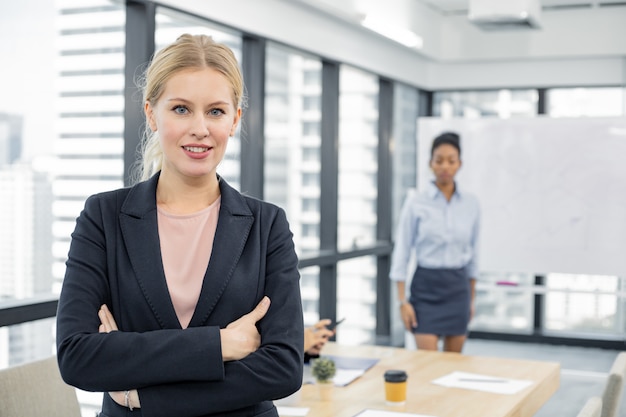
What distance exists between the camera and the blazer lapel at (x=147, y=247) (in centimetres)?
157

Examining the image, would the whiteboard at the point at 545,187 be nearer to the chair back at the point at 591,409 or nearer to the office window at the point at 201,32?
the office window at the point at 201,32

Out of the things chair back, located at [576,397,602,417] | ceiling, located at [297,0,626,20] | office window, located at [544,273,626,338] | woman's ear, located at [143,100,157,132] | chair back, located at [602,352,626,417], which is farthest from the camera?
office window, located at [544,273,626,338]

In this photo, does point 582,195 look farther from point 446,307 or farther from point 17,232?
point 17,232

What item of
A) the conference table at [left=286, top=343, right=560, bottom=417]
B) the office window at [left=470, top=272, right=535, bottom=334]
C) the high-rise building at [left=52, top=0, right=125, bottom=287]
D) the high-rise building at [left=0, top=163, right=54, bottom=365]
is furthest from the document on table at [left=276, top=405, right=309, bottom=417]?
the office window at [left=470, top=272, right=535, bottom=334]

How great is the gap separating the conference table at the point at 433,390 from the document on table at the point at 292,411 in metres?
0.01

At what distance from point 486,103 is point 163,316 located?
681 cm

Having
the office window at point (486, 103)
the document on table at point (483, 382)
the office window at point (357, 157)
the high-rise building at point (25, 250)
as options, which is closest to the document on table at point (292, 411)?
the document on table at point (483, 382)

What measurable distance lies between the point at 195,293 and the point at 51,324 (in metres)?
2.38

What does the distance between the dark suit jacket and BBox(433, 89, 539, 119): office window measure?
657cm

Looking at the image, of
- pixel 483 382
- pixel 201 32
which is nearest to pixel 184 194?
pixel 483 382

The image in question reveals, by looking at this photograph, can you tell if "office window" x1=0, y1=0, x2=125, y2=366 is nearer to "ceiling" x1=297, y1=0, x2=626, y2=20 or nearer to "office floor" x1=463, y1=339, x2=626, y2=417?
"ceiling" x1=297, y1=0, x2=626, y2=20

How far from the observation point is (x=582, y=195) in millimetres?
6078

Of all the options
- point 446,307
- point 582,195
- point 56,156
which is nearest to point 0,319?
point 56,156

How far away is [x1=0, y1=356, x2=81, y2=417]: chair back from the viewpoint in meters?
2.37
